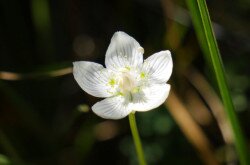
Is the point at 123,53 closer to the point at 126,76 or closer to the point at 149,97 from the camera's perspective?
the point at 126,76

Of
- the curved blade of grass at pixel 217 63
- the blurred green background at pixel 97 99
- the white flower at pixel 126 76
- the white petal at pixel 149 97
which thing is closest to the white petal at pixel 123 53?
the white flower at pixel 126 76

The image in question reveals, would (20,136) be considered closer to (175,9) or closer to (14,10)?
(14,10)

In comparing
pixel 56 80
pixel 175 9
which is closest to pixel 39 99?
pixel 56 80

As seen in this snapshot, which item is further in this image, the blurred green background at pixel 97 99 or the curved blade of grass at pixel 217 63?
the blurred green background at pixel 97 99

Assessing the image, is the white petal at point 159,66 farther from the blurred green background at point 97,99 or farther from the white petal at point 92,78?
the blurred green background at point 97,99

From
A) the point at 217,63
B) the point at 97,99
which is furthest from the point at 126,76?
the point at 97,99

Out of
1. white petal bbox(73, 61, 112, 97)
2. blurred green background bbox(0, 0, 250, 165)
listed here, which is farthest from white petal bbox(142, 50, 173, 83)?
blurred green background bbox(0, 0, 250, 165)

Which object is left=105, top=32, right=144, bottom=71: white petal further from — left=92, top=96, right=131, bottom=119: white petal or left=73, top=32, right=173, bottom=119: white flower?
left=92, top=96, right=131, bottom=119: white petal
